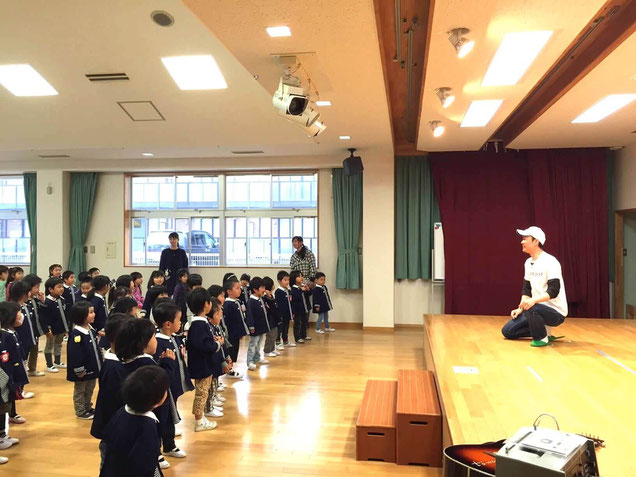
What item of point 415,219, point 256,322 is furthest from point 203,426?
point 415,219

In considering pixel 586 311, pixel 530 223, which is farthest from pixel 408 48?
pixel 586 311

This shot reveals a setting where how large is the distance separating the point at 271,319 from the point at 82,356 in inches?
96.7

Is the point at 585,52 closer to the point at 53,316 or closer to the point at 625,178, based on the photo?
the point at 625,178

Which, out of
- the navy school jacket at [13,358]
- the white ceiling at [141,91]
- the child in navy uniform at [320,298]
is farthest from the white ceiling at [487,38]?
the navy school jacket at [13,358]

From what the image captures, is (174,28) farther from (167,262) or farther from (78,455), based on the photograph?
(167,262)

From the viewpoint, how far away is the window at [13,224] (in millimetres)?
9086

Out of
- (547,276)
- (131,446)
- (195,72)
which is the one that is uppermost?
(195,72)

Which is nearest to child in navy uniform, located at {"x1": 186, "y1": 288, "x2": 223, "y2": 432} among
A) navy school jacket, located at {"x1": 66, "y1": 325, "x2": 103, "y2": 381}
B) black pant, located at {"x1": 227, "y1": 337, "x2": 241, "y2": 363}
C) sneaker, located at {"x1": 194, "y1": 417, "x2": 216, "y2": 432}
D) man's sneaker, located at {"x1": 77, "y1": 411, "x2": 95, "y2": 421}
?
sneaker, located at {"x1": 194, "y1": 417, "x2": 216, "y2": 432}

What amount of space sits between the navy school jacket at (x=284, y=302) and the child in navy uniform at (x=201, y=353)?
2651mm

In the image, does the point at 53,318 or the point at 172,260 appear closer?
the point at 53,318

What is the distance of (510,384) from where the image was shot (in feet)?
11.4

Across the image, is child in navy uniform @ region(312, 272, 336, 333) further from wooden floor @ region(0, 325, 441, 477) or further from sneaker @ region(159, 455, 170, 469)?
sneaker @ region(159, 455, 170, 469)

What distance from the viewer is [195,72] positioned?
529 cm

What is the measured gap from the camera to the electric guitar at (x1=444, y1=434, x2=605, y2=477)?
173 cm
